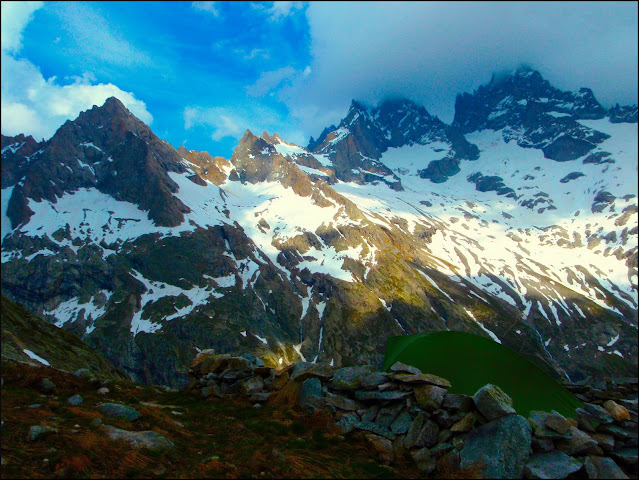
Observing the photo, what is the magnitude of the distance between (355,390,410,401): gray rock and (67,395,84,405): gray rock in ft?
31.5

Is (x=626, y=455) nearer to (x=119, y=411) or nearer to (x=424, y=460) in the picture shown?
(x=424, y=460)

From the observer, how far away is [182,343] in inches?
6555

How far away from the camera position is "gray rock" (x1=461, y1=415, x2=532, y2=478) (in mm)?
8695

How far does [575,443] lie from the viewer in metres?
8.87

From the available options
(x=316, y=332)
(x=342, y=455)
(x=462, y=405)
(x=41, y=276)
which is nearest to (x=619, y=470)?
(x=462, y=405)

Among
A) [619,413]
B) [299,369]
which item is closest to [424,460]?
[619,413]

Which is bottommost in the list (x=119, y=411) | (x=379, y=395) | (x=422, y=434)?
(x=422, y=434)

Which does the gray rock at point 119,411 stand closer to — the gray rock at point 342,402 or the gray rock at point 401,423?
the gray rock at point 342,402

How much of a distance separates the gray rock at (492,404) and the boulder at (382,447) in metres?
2.71

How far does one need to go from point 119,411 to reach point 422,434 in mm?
9453

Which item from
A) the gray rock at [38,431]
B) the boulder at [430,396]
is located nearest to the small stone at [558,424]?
the boulder at [430,396]

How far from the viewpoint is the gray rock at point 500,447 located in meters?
8.70

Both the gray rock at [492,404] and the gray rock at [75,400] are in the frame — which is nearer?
the gray rock at [492,404]

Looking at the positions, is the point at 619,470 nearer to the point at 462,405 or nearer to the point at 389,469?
the point at 462,405
